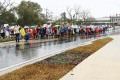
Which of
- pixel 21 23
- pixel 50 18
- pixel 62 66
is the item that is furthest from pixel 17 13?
pixel 62 66

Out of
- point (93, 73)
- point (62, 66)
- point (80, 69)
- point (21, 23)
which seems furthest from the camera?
point (21, 23)

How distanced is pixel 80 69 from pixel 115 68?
130cm

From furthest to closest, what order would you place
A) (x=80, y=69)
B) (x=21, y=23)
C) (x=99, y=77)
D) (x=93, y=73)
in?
(x=21, y=23) → (x=80, y=69) → (x=93, y=73) → (x=99, y=77)

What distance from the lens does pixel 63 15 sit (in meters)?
78.6

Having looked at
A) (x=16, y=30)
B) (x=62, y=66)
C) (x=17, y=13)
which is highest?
(x=17, y=13)

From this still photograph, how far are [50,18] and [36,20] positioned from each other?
775cm

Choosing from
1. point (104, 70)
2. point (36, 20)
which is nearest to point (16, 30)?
point (104, 70)

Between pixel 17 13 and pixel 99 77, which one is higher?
pixel 17 13

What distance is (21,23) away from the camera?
54.1 meters

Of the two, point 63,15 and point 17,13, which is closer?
point 17,13

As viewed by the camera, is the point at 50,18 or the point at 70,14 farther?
the point at 70,14

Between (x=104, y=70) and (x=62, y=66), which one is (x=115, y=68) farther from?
(x=62, y=66)

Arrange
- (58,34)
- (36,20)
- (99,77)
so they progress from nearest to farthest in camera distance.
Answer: (99,77)
(58,34)
(36,20)

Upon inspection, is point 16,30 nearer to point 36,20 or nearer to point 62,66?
point 62,66
